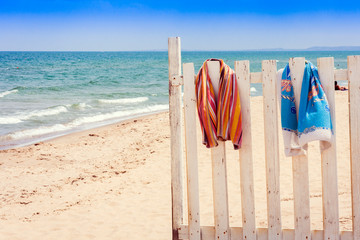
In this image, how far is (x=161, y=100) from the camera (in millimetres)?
21516

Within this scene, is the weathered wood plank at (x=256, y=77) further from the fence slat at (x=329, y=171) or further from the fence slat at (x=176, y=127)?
the fence slat at (x=176, y=127)

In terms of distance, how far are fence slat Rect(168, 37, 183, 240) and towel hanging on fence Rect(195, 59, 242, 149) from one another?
0.21m

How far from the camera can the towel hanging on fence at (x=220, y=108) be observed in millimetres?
3469

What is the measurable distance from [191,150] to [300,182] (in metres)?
0.96

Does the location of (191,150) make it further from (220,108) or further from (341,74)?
(341,74)

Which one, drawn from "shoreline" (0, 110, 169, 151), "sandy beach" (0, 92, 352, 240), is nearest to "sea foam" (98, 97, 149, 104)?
"shoreline" (0, 110, 169, 151)

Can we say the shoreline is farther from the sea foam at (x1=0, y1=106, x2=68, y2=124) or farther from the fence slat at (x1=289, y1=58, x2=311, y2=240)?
the fence slat at (x1=289, y1=58, x2=311, y2=240)

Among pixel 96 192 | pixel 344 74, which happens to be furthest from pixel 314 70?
pixel 96 192

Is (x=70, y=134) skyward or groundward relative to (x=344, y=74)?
groundward

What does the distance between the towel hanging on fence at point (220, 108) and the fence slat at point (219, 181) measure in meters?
0.05

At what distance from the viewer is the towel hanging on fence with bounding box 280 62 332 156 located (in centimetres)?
332

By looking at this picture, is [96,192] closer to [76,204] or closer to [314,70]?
[76,204]

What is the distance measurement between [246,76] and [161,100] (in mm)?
18087

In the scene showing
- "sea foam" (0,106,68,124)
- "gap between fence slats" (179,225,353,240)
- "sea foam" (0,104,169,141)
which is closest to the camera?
"gap between fence slats" (179,225,353,240)
